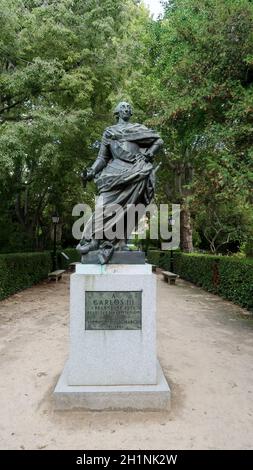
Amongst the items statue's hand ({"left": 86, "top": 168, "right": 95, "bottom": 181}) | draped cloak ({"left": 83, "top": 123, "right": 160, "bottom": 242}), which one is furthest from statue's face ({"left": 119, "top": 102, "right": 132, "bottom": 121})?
statue's hand ({"left": 86, "top": 168, "right": 95, "bottom": 181})

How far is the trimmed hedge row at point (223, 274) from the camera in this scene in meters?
9.73

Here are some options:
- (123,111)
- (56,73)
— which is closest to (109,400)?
(123,111)

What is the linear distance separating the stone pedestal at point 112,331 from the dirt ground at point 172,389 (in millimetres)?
366

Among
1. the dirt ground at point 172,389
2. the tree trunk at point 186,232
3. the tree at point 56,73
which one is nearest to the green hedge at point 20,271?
the tree at point 56,73

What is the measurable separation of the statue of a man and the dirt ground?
1.74m

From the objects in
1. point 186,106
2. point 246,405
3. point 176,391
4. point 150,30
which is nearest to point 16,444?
point 176,391

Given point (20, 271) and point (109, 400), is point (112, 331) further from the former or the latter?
point (20, 271)

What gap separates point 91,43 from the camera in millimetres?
11156

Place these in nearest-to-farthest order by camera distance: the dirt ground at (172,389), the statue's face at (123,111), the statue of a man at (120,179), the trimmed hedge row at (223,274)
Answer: the dirt ground at (172,389), the statue of a man at (120,179), the statue's face at (123,111), the trimmed hedge row at (223,274)

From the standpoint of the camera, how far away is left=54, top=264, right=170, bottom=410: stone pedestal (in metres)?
3.85

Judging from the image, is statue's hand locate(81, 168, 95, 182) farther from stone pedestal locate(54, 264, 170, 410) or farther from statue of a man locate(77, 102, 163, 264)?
stone pedestal locate(54, 264, 170, 410)

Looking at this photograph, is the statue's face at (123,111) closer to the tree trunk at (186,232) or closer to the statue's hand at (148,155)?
the statue's hand at (148,155)

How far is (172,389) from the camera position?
169 inches

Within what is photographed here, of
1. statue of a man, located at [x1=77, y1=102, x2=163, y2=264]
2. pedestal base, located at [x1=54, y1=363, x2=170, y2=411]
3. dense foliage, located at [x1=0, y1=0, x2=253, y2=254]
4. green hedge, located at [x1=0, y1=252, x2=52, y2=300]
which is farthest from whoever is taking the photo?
green hedge, located at [x1=0, y1=252, x2=52, y2=300]
